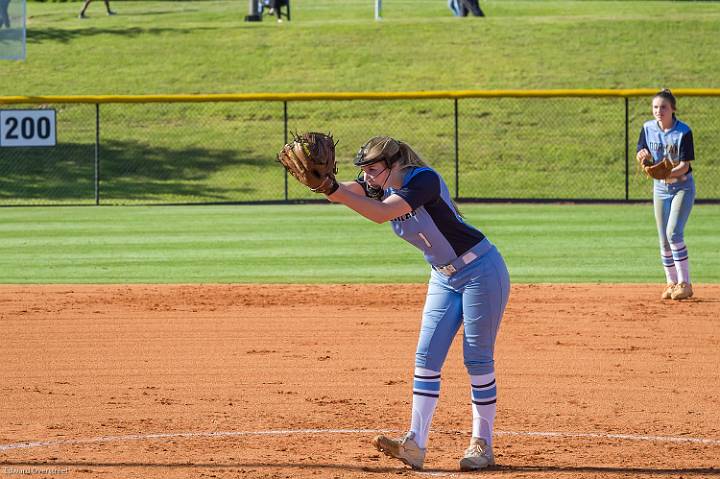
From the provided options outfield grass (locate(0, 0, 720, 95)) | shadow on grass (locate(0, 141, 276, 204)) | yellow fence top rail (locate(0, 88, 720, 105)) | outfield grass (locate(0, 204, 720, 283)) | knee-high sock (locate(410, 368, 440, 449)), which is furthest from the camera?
outfield grass (locate(0, 0, 720, 95))

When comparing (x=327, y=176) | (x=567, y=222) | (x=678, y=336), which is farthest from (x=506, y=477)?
(x=567, y=222)

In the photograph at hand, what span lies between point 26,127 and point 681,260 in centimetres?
1323

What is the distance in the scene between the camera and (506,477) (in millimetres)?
6230

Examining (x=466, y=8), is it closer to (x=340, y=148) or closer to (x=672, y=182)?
(x=340, y=148)

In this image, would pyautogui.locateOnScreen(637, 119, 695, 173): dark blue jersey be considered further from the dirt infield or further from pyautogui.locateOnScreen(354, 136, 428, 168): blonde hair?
pyautogui.locateOnScreen(354, 136, 428, 168): blonde hair

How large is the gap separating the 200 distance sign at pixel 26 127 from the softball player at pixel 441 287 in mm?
15191

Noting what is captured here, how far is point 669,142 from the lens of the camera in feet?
37.7

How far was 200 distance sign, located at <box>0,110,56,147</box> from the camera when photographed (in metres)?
20.6

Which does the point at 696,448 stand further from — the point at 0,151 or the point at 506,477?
the point at 0,151

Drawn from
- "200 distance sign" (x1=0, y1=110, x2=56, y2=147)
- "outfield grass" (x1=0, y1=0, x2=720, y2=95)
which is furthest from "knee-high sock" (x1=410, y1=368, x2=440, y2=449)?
"outfield grass" (x1=0, y1=0, x2=720, y2=95)

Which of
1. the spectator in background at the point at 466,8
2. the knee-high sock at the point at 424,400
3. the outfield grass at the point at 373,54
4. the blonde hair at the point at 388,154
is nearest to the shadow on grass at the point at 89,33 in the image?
the outfield grass at the point at 373,54

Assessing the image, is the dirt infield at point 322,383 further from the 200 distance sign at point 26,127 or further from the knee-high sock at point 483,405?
the 200 distance sign at point 26,127

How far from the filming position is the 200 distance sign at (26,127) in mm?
20562

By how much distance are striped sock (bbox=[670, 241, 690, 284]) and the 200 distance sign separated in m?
12.3
